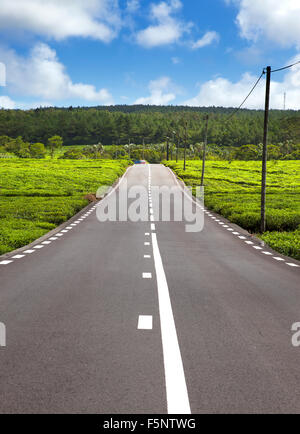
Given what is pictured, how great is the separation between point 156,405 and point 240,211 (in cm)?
2025

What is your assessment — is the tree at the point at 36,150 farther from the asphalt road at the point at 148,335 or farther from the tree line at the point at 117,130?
the asphalt road at the point at 148,335

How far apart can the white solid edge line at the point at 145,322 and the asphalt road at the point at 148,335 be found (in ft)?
0.11

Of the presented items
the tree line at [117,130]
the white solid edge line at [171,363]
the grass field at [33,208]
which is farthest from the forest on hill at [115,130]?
the white solid edge line at [171,363]

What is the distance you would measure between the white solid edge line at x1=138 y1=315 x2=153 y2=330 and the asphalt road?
34 millimetres

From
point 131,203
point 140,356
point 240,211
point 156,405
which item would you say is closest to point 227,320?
point 140,356

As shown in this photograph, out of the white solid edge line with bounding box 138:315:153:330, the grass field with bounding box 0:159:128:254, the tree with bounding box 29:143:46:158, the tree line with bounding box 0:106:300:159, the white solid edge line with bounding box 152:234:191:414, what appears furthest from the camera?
the tree line with bounding box 0:106:300:159

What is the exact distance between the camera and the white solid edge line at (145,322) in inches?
228

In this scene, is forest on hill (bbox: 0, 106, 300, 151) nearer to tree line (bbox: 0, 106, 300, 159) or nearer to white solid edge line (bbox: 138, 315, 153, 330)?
tree line (bbox: 0, 106, 300, 159)

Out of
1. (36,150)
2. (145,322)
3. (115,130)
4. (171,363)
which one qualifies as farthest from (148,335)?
(115,130)

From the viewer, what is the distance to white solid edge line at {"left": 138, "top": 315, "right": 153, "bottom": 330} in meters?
5.79

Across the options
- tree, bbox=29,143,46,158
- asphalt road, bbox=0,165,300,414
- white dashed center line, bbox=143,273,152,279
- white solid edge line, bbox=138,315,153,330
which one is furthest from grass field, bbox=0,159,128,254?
tree, bbox=29,143,46,158

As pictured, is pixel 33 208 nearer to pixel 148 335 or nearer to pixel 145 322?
pixel 145 322
